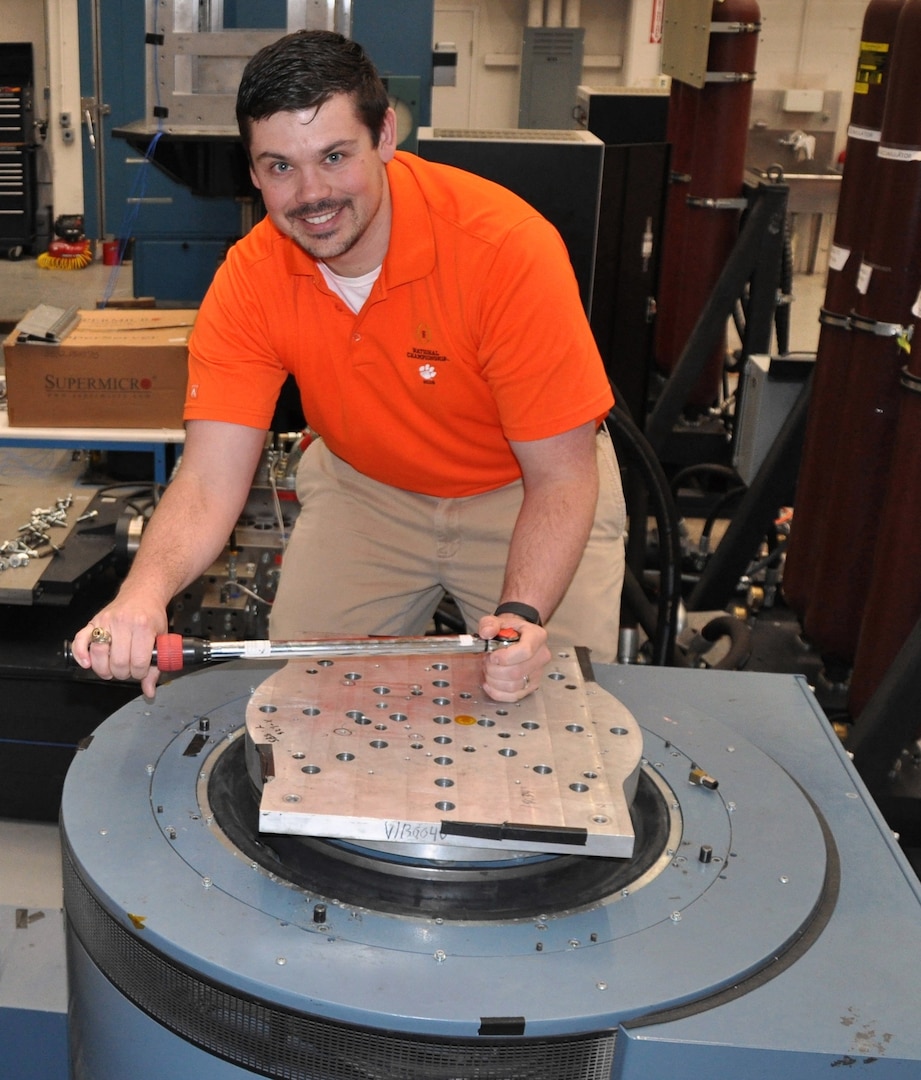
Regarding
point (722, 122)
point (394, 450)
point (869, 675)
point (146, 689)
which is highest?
point (722, 122)

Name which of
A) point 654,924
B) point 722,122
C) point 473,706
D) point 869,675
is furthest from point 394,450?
point 722,122

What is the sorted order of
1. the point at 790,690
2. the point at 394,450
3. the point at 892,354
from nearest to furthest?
the point at 790,690, the point at 394,450, the point at 892,354

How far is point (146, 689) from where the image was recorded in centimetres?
114

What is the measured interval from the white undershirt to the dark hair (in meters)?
0.20

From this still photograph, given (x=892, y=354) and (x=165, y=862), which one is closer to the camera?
(x=165, y=862)

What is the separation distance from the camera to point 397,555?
1.71 m

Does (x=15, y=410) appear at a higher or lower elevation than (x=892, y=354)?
lower

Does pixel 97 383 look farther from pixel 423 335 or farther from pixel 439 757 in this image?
pixel 439 757

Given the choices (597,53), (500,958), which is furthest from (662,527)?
(597,53)

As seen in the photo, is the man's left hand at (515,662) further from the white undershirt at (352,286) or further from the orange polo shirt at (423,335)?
the white undershirt at (352,286)

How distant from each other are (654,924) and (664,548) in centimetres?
117

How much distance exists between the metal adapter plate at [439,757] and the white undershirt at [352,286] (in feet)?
1.55

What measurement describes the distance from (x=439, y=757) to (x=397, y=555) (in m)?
0.71

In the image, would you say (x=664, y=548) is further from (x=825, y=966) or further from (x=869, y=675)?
(x=825, y=966)
